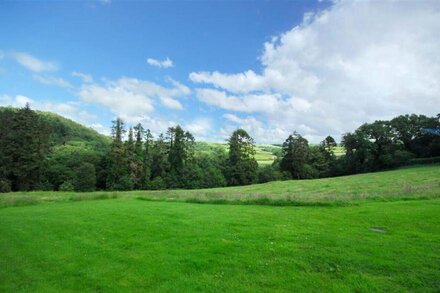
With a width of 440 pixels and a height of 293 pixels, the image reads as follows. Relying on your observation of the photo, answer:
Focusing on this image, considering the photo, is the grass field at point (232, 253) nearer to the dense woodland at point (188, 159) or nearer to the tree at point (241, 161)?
the dense woodland at point (188, 159)

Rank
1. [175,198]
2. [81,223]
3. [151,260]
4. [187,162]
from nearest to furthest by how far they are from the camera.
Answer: [151,260]
[81,223]
[175,198]
[187,162]

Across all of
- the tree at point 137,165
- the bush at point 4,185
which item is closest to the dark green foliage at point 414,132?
the tree at point 137,165

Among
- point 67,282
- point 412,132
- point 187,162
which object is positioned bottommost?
point 67,282

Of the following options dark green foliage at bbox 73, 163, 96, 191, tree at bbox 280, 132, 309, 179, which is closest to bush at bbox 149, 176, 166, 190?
dark green foliage at bbox 73, 163, 96, 191

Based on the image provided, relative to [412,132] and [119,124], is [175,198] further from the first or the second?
[412,132]

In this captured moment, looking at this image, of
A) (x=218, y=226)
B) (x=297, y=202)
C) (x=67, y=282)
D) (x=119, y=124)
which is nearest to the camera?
(x=67, y=282)

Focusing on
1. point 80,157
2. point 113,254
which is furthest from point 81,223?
point 80,157

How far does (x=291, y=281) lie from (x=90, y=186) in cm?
7524

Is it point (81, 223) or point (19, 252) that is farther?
point (81, 223)

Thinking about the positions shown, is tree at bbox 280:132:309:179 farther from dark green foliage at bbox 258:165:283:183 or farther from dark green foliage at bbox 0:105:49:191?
dark green foliage at bbox 0:105:49:191

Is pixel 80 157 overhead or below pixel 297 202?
overhead

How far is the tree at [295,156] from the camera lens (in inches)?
3637

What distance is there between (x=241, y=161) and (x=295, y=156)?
17.7 meters

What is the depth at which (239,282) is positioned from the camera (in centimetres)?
927
